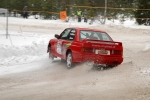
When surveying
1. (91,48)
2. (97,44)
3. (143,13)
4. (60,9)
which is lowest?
(91,48)

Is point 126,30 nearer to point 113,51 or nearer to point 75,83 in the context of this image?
point 113,51

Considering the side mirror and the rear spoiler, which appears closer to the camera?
the rear spoiler

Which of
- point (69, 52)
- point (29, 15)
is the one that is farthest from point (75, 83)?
point (29, 15)

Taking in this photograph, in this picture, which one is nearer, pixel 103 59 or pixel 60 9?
pixel 103 59

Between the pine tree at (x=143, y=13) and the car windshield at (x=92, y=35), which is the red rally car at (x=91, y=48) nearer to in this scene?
the car windshield at (x=92, y=35)

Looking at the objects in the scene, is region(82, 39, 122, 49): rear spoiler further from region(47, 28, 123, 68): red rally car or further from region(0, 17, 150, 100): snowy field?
region(0, 17, 150, 100): snowy field

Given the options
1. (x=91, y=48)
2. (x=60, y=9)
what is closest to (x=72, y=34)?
(x=91, y=48)

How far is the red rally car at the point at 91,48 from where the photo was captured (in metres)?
10.3

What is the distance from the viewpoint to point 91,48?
10336 millimetres

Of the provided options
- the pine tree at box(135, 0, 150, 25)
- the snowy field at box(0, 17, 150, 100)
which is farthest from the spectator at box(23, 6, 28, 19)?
the snowy field at box(0, 17, 150, 100)

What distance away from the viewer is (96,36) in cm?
1153

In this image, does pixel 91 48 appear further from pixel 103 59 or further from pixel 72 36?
pixel 72 36

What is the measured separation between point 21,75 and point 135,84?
181 inches

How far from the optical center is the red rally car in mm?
10328
